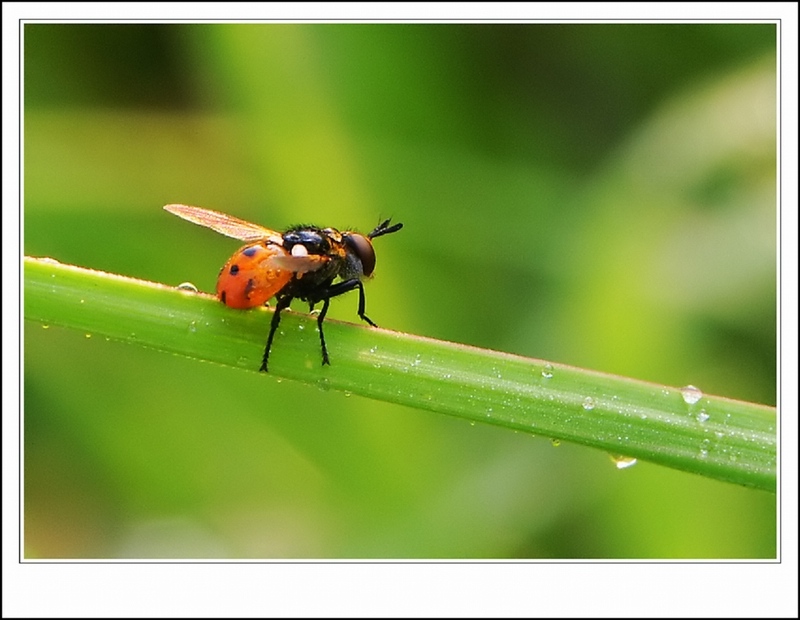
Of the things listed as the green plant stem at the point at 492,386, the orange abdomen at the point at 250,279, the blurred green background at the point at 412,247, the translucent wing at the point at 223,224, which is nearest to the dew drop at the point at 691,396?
the green plant stem at the point at 492,386

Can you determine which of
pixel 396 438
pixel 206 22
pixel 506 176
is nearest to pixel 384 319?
pixel 396 438

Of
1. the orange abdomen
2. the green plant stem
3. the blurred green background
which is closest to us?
the green plant stem

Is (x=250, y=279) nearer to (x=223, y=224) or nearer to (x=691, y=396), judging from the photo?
(x=223, y=224)

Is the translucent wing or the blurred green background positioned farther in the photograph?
the blurred green background

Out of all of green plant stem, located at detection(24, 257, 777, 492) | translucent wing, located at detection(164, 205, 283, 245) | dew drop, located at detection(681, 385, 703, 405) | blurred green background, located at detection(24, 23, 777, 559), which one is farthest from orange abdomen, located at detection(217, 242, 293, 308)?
dew drop, located at detection(681, 385, 703, 405)

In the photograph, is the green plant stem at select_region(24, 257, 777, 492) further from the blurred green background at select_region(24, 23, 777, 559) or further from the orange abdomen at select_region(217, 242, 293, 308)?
the blurred green background at select_region(24, 23, 777, 559)

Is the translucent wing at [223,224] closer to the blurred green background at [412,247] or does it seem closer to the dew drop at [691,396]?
the blurred green background at [412,247]

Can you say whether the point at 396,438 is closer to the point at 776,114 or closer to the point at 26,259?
the point at 26,259
